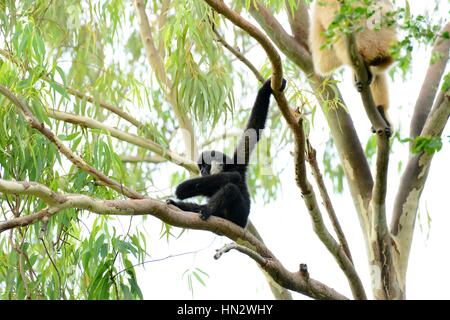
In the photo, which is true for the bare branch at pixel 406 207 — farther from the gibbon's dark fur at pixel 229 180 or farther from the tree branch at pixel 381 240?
the gibbon's dark fur at pixel 229 180

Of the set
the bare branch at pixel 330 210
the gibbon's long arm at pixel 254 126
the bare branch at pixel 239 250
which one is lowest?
the bare branch at pixel 239 250

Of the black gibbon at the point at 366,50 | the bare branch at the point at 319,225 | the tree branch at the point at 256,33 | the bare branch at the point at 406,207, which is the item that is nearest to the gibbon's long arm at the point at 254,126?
the black gibbon at the point at 366,50

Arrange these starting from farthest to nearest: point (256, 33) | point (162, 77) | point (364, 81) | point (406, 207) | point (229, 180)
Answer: point (162, 77) < point (406, 207) < point (229, 180) < point (364, 81) < point (256, 33)

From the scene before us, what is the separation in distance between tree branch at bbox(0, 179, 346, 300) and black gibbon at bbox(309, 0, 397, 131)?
3.57ft

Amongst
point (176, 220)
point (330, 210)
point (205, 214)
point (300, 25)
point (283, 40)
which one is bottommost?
point (176, 220)

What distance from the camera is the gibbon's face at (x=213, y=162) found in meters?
4.89

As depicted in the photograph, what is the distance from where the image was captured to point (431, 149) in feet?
7.89

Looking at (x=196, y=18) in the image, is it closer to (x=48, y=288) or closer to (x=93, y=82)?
(x=93, y=82)

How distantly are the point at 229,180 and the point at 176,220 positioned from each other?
104 cm

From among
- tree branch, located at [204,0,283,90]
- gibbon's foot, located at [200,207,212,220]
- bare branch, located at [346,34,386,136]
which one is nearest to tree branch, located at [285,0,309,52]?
bare branch, located at [346,34,386,136]

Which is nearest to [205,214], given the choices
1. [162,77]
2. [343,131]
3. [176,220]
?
[176,220]

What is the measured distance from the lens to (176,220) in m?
3.63

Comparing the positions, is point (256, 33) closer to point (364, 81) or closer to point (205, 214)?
point (364, 81)
